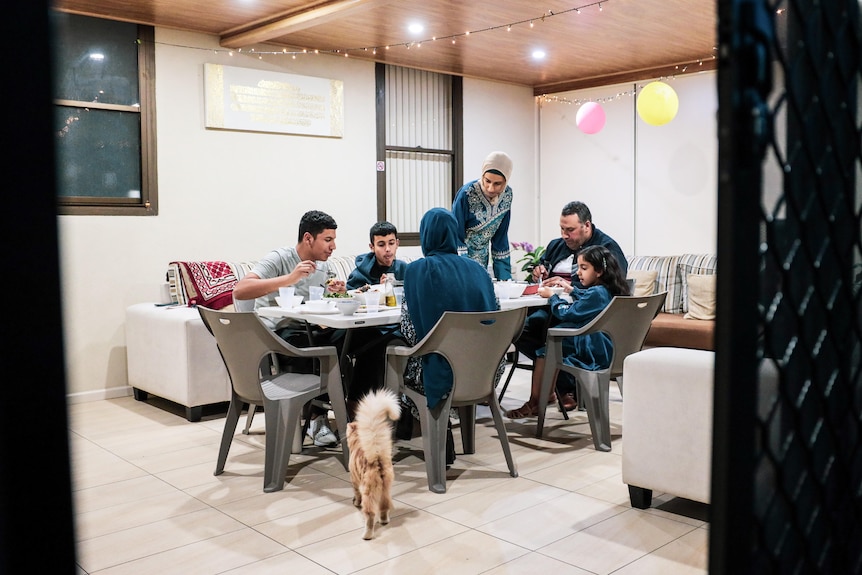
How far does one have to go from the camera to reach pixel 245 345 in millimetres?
3490

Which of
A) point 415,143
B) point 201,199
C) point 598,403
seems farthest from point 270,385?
point 415,143

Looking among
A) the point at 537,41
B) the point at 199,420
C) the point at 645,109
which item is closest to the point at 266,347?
the point at 199,420

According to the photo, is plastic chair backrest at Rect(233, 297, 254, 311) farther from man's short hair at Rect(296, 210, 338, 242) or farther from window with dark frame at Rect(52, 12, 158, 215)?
window with dark frame at Rect(52, 12, 158, 215)

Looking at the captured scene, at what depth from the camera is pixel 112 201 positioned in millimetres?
5609

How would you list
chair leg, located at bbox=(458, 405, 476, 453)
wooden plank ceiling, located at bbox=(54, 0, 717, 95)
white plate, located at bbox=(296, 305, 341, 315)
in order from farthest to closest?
wooden plank ceiling, located at bbox=(54, 0, 717, 95) → chair leg, located at bbox=(458, 405, 476, 453) → white plate, located at bbox=(296, 305, 341, 315)

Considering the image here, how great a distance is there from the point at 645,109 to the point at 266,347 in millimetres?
4482

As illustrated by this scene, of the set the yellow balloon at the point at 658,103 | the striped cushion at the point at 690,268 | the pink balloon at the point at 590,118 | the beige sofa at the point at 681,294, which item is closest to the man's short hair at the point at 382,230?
the beige sofa at the point at 681,294

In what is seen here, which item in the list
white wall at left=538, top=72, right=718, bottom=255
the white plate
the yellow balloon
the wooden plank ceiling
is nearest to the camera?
the white plate

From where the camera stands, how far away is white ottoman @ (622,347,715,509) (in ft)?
9.41

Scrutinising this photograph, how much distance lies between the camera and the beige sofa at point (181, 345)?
489 centimetres

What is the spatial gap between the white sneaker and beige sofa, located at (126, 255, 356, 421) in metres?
1.01

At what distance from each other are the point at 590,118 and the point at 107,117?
4129mm

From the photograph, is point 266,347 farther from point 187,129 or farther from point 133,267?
point 187,129

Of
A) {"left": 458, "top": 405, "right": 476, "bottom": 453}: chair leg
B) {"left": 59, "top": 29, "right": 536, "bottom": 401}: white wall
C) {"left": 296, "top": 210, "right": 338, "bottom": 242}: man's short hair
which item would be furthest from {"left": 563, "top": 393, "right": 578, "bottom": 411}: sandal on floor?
{"left": 59, "top": 29, "right": 536, "bottom": 401}: white wall
